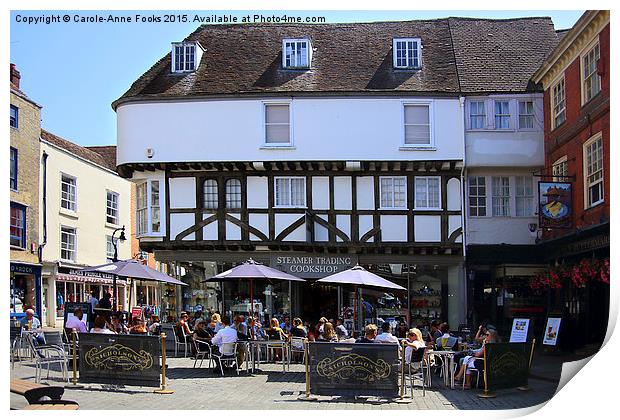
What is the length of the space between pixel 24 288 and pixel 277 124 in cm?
771

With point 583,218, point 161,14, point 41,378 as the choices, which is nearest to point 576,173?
point 583,218

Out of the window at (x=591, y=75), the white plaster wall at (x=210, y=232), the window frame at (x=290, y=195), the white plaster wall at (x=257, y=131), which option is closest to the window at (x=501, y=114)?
the white plaster wall at (x=257, y=131)

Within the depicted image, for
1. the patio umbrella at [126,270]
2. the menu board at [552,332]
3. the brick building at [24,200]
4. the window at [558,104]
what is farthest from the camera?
the window at [558,104]

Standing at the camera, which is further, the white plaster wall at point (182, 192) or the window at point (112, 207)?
the window at point (112, 207)

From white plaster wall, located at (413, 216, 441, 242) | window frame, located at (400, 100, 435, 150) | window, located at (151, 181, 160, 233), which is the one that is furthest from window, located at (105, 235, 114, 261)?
window frame, located at (400, 100, 435, 150)

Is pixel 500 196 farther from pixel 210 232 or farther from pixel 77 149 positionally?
pixel 77 149

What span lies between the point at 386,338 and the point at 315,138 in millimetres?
9204

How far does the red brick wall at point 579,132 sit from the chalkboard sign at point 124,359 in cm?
912

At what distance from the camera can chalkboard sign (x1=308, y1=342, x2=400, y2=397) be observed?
40.6ft

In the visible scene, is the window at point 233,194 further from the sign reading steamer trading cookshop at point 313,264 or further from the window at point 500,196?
the window at point 500,196

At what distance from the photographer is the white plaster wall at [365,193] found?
23.1 metres

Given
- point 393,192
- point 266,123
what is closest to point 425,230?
point 393,192

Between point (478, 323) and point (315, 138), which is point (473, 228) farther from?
point (315, 138)

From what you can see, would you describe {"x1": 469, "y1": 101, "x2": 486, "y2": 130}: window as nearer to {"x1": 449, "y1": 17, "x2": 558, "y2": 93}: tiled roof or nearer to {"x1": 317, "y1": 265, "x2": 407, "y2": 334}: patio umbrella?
{"x1": 449, "y1": 17, "x2": 558, "y2": 93}: tiled roof
